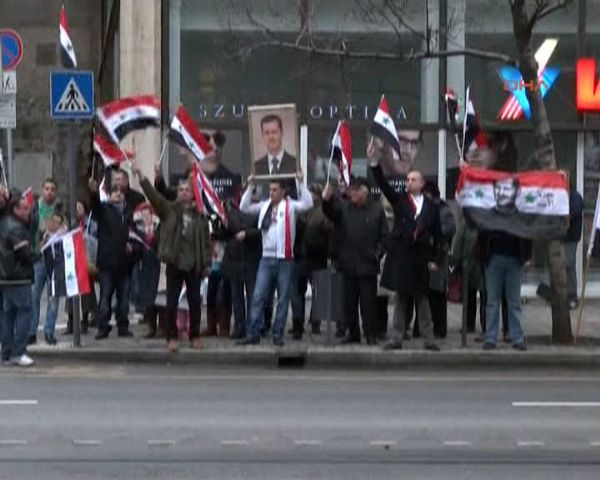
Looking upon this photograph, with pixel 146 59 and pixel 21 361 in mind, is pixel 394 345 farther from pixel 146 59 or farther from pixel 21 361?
pixel 146 59

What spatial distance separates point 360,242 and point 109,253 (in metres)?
2.84

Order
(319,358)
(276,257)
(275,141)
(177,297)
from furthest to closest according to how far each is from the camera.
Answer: (275,141) → (276,257) → (177,297) → (319,358)

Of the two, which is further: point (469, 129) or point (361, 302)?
point (469, 129)

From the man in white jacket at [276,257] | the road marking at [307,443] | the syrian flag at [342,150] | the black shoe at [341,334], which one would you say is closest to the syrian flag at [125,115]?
the man in white jacket at [276,257]

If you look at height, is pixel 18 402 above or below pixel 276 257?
below

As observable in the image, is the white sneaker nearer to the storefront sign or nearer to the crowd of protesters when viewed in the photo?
the crowd of protesters

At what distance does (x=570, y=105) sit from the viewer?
21938mm

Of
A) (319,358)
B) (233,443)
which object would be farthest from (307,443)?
(319,358)

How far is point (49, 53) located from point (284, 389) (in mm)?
22753

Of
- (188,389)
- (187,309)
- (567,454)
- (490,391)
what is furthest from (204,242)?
(567,454)

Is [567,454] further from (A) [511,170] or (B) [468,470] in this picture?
(A) [511,170]

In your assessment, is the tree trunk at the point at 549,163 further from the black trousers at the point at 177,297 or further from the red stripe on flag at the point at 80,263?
the red stripe on flag at the point at 80,263

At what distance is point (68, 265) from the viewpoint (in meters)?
16.4

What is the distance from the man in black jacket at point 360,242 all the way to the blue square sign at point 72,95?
2775 mm
